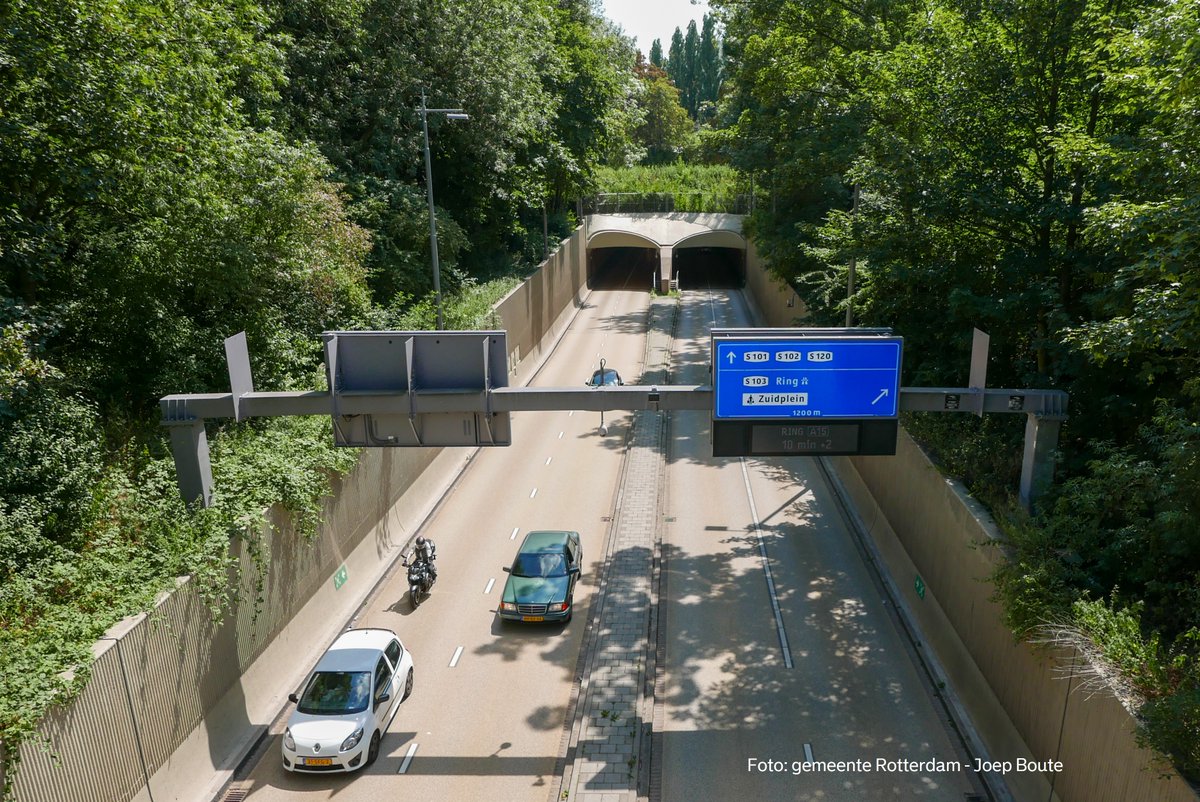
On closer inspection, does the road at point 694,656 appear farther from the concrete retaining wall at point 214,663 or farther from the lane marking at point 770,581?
the concrete retaining wall at point 214,663

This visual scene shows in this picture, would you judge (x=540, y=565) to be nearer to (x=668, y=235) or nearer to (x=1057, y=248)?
(x=1057, y=248)

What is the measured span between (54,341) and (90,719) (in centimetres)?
971

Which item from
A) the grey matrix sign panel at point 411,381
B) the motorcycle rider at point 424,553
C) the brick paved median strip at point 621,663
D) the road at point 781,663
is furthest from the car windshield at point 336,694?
the motorcycle rider at point 424,553

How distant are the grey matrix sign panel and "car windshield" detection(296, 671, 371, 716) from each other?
4.04 m

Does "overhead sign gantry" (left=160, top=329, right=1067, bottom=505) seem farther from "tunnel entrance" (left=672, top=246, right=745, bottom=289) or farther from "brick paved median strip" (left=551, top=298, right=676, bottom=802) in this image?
"tunnel entrance" (left=672, top=246, right=745, bottom=289)

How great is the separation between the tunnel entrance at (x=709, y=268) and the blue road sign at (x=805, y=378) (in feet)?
164

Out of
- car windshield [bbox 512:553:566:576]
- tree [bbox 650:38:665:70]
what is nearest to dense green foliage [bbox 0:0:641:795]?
car windshield [bbox 512:553:566:576]

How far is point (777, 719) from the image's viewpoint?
14.5 m

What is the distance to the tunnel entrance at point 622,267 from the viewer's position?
64125 mm

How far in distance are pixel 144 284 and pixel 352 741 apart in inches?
406

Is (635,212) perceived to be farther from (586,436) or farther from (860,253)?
(860,253)

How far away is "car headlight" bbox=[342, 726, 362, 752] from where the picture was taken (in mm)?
12966

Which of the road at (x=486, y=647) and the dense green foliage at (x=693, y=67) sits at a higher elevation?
the dense green foliage at (x=693, y=67)

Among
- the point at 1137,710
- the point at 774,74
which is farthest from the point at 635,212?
the point at 1137,710
